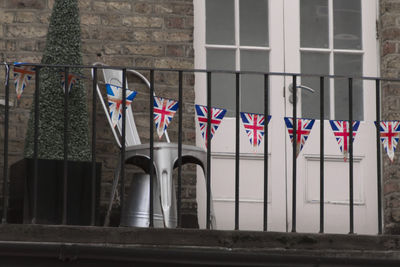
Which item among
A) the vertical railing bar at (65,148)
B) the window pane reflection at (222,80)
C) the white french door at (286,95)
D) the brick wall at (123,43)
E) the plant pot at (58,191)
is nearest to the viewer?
the vertical railing bar at (65,148)

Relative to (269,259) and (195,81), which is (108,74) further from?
(269,259)

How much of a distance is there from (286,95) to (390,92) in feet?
2.21

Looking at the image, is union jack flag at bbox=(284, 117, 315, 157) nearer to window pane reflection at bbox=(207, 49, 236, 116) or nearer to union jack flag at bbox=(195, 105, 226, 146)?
union jack flag at bbox=(195, 105, 226, 146)

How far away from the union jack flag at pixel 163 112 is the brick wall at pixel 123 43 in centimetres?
85

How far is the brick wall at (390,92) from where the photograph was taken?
8461mm

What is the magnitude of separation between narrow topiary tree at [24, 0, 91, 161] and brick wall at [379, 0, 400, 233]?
2029 millimetres

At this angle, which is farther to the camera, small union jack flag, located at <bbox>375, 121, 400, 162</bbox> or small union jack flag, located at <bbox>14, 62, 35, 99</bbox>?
small union jack flag, located at <bbox>375, 121, 400, 162</bbox>

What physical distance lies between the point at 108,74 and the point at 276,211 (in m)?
1.38

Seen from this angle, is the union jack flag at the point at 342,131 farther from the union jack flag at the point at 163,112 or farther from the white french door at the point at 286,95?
the union jack flag at the point at 163,112

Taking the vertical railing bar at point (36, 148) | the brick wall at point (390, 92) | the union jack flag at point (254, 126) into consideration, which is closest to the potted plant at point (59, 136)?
the vertical railing bar at point (36, 148)

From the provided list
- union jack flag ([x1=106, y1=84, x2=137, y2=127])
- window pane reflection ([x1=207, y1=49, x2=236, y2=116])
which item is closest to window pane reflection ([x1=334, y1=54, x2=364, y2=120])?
window pane reflection ([x1=207, y1=49, x2=236, y2=116])

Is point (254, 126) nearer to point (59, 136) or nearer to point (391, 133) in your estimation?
point (391, 133)

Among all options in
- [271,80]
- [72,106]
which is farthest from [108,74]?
[271,80]

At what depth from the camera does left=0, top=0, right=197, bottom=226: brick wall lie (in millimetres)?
8281
